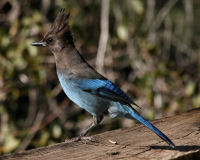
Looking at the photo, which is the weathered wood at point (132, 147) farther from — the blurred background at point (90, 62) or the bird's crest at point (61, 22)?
→ the blurred background at point (90, 62)

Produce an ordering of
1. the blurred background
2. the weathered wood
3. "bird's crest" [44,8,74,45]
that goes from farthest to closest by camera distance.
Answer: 1. the blurred background
2. "bird's crest" [44,8,74,45]
3. the weathered wood

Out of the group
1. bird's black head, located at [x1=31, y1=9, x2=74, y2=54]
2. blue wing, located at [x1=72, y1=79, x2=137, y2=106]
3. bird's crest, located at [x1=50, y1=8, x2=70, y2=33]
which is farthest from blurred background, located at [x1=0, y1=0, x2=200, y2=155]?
blue wing, located at [x1=72, y1=79, x2=137, y2=106]

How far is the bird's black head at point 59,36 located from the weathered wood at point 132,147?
37.5 inches

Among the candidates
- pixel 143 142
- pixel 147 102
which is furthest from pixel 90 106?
pixel 147 102

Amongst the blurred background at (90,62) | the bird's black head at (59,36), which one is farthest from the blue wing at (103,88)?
the blurred background at (90,62)

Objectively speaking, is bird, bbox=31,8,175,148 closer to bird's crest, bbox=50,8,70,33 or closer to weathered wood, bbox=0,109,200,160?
bird's crest, bbox=50,8,70,33

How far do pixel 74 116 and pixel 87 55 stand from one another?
3.23 feet

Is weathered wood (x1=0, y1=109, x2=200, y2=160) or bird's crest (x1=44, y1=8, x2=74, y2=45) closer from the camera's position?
weathered wood (x1=0, y1=109, x2=200, y2=160)

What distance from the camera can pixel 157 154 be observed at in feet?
7.59

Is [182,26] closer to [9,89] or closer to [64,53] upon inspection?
[9,89]

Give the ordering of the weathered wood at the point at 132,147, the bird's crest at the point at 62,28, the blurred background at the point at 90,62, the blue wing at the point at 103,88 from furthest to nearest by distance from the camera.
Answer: the blurred background at the point at 90,62 → the bird's crest at the point at 62,28 → the blue wing at the point at 103,88 → the weathered wood at the point at 132,147

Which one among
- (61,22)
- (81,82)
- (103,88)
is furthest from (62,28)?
(103,88)

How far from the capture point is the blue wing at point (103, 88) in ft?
10.3

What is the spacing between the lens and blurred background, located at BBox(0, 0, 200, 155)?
4.64m
